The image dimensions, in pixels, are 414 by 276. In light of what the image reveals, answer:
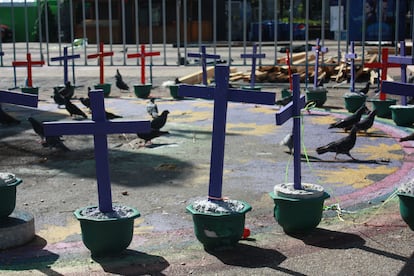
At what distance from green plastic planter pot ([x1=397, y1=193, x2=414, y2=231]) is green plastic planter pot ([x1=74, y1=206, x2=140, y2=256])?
78.1 inches

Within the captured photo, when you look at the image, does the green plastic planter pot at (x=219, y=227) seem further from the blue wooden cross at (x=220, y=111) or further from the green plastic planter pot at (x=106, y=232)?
the green plastic planter pot at (x=106, y=232)

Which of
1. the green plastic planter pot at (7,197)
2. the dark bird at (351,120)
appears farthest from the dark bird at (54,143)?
the dark bird at (351,120)

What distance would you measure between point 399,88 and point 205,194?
210 centimetres

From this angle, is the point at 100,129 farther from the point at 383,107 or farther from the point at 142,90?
the point at 142,90

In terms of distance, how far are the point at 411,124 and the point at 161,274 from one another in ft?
21.8

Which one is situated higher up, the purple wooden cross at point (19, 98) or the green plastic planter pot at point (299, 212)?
the purple wooden cross at point (19, 98)

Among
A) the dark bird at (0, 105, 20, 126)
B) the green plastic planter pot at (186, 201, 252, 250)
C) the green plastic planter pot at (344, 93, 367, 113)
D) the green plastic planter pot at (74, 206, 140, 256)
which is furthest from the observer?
the green plastic planter pot at (344, 93, 367, 113)

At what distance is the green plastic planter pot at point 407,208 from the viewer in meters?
4.98

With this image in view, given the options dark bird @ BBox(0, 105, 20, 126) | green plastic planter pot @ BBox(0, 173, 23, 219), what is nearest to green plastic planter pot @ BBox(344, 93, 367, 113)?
dark bird @ BBox(0, 105, 20, 126)

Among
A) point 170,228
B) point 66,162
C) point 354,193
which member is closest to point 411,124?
point 354,193

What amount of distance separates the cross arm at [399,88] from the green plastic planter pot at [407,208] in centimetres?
94

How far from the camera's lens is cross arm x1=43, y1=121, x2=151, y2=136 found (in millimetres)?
4621

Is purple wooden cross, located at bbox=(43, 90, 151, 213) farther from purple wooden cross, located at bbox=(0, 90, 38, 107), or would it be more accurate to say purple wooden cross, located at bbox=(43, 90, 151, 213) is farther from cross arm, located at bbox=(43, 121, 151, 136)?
purple wooden cross, located at bbox=(0, 90, 38, 107)

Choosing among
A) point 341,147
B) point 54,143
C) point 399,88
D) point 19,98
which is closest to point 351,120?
point 341,147
